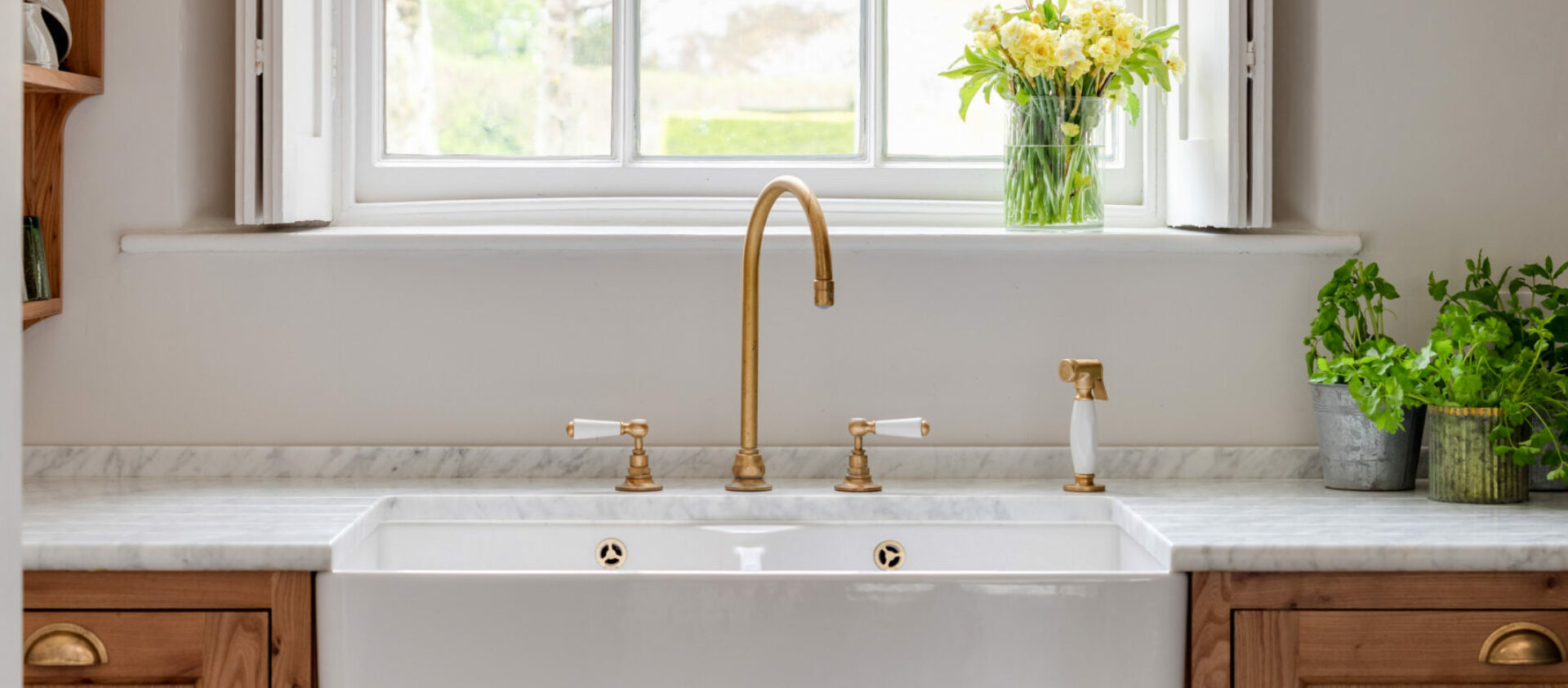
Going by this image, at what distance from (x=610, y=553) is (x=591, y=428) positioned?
16cm

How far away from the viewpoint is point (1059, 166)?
1.92 meters

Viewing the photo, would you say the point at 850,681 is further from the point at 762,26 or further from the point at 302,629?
the point at 762,26

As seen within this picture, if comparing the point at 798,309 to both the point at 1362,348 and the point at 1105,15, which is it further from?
the point at 1362,348

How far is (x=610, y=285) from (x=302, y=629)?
664 millimetres

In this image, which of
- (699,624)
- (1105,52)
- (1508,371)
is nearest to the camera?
(699,624)

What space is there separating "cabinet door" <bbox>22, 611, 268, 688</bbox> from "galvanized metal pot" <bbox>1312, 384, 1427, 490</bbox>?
51.9 inches

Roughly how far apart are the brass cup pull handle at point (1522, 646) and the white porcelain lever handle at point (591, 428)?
1018 millimetres

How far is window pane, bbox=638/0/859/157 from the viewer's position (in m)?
2.10

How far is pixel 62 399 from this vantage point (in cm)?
188

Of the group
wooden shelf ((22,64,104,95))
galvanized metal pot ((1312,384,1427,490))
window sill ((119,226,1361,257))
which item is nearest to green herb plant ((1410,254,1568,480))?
galvanized metal pot ((1312,384,1427,490))

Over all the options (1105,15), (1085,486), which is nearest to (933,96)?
(1105,15)

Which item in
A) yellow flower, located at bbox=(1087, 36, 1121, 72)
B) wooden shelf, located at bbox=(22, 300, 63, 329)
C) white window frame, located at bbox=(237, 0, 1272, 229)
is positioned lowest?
wooden shelf, located at bbox=(22, 300, 63, 329)

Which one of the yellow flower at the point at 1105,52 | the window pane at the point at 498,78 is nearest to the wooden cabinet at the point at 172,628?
the window pane at the point at 498,78

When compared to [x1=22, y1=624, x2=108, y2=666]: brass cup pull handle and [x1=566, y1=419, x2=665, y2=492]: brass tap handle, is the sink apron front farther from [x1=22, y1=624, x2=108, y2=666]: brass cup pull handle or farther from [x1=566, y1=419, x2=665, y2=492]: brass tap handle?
[x1=566, y1=419, x2=665, y2=492]: brass tap handle
